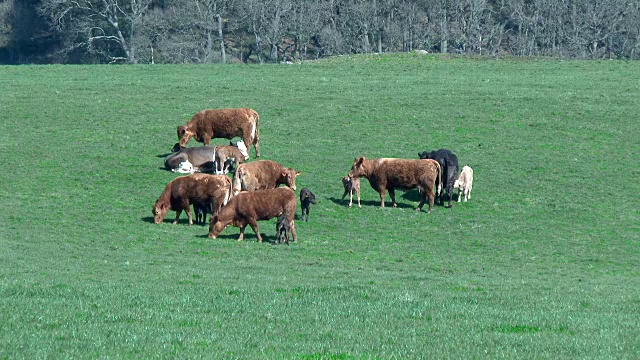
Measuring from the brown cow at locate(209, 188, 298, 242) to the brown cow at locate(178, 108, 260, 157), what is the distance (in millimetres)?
8743

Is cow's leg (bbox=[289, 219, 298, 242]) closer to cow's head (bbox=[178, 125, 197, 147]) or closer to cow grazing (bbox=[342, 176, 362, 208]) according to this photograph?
cow grazing (bbox=[342, 176, 362, 208])

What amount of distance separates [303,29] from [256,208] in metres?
60.7

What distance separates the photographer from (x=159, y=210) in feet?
78.6

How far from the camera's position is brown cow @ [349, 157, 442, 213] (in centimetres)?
2638

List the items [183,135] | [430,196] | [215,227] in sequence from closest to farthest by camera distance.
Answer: [215,227], [430,196], [183,135]

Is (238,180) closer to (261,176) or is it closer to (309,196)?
(261,176)

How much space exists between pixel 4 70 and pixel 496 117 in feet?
90.0

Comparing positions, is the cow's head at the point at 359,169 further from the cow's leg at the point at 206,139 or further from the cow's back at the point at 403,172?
the cow's leg at the point at 206,139

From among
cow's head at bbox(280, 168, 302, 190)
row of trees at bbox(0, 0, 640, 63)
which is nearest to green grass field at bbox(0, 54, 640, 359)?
cow's head at bbox(280, 168, 302, 190)

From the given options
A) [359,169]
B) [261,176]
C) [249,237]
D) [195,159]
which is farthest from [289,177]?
[195,159]

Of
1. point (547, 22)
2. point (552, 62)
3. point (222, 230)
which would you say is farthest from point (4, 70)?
point (547, 22)

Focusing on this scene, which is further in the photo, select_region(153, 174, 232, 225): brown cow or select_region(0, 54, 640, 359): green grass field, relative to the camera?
select_region(153, 174, 232, 225): brown cow

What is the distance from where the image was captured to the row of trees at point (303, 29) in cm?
7825

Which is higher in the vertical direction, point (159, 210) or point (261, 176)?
point (261, 176)
